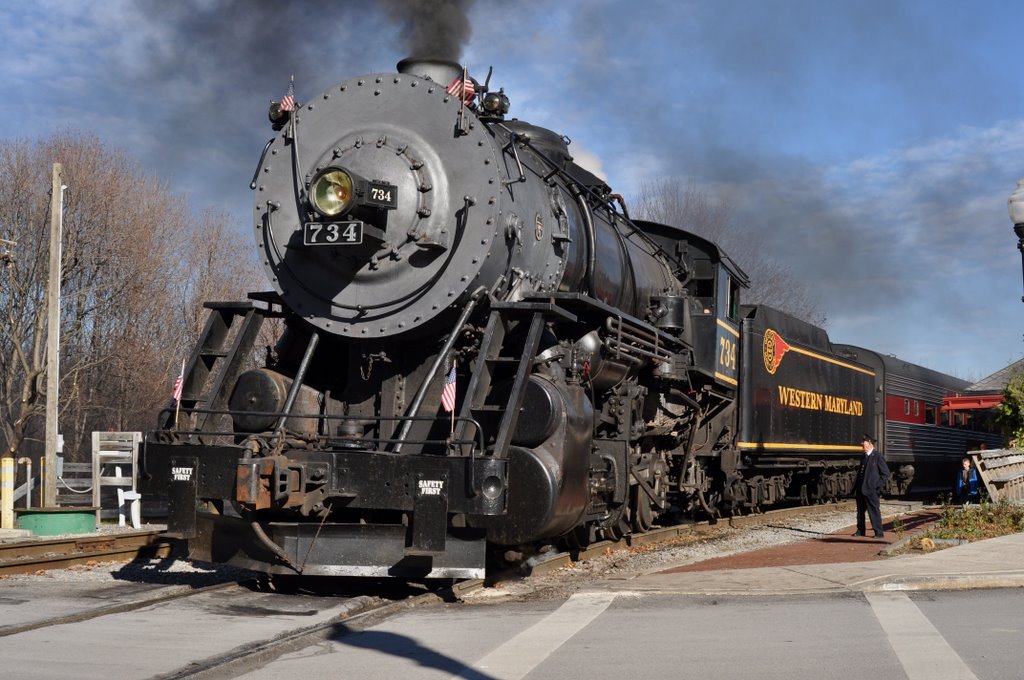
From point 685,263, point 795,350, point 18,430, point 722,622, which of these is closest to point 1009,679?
point 722,622

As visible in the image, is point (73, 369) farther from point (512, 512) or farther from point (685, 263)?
point (512, 512)

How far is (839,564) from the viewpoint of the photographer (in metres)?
9.53

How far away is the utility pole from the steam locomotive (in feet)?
30.8

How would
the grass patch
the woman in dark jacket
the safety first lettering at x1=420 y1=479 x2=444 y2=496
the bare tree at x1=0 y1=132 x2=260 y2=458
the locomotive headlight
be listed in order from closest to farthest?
the safety first lettering at x1=420 y1=479 x2=444 y2=496, the locomotive headlight, the grass patch, the woman in dark jacket, the bare tree at x1=0 y1=132 x2=260 y2=458

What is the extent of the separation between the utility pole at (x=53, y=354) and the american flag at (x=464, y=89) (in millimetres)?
11391

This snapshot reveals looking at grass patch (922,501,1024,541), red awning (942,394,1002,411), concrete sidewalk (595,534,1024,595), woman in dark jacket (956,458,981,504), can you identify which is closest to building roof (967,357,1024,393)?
red awning (942,394,1002,411)

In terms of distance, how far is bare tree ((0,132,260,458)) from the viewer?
1025 inches

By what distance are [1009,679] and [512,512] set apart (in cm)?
320

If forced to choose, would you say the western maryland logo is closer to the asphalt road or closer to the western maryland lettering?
the western maryland lettering

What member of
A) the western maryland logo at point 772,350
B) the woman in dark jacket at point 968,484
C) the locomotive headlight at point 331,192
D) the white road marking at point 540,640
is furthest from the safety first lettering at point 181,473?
the woman in dark jacket at point 968,484

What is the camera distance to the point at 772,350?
1432 centimetres

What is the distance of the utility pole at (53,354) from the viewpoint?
54.7ft

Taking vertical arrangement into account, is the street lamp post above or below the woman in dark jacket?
above

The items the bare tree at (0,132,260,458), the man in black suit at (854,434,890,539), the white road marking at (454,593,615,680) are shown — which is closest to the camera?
the white road marking at (454,593,615,680)
